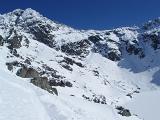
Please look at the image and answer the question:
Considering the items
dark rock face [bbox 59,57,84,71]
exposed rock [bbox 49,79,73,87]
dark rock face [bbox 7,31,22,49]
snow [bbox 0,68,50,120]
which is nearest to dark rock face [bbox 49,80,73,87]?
exposed rock [bbox 49,79,73,87]

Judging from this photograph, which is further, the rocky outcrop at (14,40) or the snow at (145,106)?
the rocky outcrop at (14,40)

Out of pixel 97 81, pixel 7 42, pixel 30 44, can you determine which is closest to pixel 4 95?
pixel 7 42

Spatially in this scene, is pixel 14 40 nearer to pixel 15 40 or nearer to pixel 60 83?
pixel 15 40

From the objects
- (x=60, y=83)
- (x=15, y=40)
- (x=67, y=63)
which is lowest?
(x=60, y=83)

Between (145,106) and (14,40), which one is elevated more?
(14,40)

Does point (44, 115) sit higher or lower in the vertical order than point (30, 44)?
lower

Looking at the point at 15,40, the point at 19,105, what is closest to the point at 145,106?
the point at 15,40

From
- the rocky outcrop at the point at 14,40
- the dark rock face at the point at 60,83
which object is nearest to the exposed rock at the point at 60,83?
the dark rock face at the point at 60,83

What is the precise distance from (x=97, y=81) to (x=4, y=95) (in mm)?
143582

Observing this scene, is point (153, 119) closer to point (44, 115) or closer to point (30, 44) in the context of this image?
point (44, 115)

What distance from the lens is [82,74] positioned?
173 metres

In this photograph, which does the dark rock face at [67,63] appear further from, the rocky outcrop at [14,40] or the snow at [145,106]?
the snow at [145,106]

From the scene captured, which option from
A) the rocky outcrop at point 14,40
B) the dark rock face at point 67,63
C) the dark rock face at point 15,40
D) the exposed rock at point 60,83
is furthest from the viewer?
the dark rock face at point 67,63

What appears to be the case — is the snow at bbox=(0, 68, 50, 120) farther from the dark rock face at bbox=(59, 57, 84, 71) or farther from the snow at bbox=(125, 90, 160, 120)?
the dark rock face at bbox=(59, 57, 84, 71)
